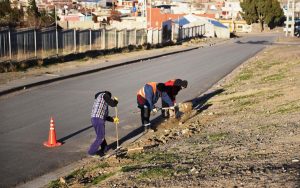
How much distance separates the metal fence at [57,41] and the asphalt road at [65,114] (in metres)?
5.78

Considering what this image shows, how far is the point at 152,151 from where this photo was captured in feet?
35.0

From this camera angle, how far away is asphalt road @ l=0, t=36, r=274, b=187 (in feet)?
34.6

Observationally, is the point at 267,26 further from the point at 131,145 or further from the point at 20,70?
the point at 131,145

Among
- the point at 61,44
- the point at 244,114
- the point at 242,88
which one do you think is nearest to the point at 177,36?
the point at 61,44

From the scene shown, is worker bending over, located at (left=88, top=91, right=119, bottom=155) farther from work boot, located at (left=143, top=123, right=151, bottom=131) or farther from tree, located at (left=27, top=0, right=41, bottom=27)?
tree, located at (left=27, top=0, right=41, bottom=27)

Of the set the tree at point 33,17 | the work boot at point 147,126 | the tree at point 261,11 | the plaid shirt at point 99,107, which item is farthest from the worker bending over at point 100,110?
the tree at point 261,11

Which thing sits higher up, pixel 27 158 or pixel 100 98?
pixel 100 98

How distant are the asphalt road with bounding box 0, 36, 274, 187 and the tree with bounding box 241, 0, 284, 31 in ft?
267

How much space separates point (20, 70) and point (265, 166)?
22.1 m

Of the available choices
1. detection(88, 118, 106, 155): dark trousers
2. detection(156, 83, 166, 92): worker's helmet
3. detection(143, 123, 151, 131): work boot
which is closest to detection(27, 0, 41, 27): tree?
detection(143, 123, 151, 131): work boot

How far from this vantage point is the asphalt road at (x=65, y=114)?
416 inches

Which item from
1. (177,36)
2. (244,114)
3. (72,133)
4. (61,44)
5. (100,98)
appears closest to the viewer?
(100,98)

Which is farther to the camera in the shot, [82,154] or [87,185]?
[82,154]

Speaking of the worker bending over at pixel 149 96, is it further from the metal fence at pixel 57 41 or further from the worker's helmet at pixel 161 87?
the metal fence at pixel 57 41
